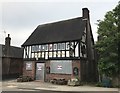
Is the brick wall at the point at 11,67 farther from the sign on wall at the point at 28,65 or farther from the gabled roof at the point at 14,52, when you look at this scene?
the sign on wall at the point at 28,65

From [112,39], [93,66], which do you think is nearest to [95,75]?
[93,66]

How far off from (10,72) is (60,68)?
10.7 meters

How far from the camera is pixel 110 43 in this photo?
811 inches

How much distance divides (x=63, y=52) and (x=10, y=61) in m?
11.1

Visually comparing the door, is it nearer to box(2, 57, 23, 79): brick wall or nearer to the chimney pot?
box(2, 57, 23, 79): brick wall

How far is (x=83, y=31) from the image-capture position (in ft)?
85.0

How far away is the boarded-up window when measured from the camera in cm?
2480

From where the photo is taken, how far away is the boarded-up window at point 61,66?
24.8m

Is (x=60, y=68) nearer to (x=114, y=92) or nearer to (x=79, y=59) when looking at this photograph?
(x=79, y=59)

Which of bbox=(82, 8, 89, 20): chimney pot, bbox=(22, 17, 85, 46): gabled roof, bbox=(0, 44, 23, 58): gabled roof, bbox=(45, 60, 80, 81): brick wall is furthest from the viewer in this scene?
bbox=(0, 44, 23, 58): gabled roof

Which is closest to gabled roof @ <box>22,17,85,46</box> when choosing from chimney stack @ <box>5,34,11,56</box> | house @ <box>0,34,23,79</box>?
chimney stack @ <box>5,34,11,56</box>

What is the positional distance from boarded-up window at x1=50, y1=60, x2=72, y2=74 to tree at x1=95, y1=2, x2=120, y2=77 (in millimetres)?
4652

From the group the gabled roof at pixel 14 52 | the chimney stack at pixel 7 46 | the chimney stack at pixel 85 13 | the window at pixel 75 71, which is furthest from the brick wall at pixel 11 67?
the chimney stack at pixel 85 13

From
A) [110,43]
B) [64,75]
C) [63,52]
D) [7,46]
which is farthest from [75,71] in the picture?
[7,46]
